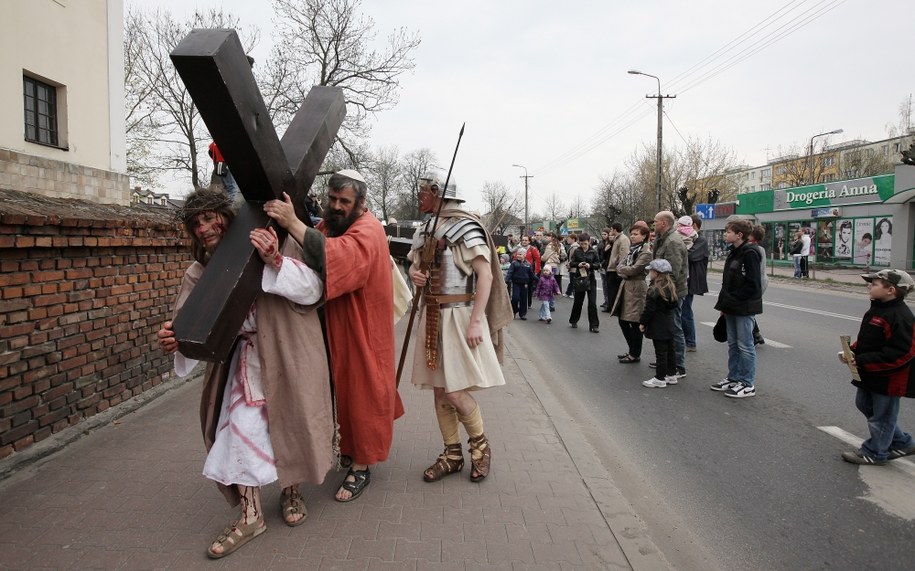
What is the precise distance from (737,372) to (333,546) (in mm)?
4853

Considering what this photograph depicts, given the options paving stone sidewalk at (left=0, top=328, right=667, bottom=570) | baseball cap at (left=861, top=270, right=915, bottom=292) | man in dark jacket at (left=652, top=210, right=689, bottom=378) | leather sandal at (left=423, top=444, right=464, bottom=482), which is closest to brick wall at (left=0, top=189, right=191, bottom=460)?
paving stone sidewalk at (left=0, top=328, right=667, bottom=570)

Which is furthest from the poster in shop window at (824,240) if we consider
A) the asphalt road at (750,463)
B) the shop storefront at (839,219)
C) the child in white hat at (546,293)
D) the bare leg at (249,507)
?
the bare leg at (249,507)

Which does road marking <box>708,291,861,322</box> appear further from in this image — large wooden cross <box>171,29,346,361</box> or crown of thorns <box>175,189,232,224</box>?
→ crown of thorns <box>175,189,232,224</box>

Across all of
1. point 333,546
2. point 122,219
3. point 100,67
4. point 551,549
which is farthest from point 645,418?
point 100,67

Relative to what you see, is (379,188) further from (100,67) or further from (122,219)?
(122,219)

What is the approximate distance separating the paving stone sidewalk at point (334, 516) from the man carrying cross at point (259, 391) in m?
0.29

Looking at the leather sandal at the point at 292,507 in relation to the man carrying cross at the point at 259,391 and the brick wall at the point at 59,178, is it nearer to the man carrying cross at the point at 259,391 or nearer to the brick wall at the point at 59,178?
the man carrying cross at the point at 259,391

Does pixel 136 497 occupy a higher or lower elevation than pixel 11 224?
lower

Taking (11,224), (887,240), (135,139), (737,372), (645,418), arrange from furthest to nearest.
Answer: (135,139), (887,240), (737,372), (645,418), (11,224)

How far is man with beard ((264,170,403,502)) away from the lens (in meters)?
3.07

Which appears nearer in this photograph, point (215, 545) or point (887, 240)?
point (215, 545)

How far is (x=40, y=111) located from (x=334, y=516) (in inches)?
331

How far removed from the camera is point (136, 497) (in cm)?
325

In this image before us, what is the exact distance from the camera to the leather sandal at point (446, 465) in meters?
3.56
